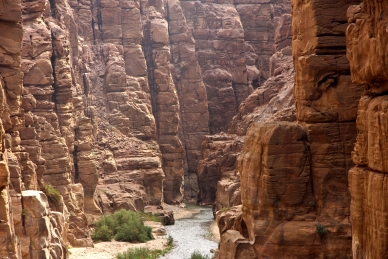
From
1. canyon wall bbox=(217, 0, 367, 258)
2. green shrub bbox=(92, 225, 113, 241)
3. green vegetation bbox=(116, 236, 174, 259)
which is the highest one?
canyon wall bbox=(217, 0, 367, 258)

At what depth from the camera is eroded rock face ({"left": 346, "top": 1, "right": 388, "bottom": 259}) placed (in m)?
12.6

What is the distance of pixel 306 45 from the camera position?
2083 cm

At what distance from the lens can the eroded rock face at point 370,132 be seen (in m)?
12.6

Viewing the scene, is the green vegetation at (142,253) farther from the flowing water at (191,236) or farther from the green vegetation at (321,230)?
the green vegetation at (321,230)

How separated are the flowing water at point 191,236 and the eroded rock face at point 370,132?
22242mm

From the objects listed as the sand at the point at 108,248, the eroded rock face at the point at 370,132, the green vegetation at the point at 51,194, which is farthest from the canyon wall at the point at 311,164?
the green vegetation at the point at 51,194

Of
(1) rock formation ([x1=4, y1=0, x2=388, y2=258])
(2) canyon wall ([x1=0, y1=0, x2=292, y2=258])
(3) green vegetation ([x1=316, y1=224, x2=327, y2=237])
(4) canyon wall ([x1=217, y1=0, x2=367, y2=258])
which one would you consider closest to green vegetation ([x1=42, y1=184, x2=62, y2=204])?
(2) canyon wall ([x1=0, y1=0, x2=292, y2=258])

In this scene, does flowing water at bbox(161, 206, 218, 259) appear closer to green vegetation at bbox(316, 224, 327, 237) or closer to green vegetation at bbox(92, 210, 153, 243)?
green vegetation at bbox(92, 210, 153, 243)

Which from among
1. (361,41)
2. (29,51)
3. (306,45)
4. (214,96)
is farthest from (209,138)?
(361,41)

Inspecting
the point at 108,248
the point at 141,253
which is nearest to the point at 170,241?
the point at 108,248

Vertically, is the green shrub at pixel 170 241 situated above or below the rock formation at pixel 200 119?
below

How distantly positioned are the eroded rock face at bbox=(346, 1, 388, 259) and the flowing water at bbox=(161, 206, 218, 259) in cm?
2224

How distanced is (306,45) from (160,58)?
48.2 metres

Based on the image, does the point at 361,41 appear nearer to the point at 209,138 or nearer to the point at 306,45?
the point at 306,45
